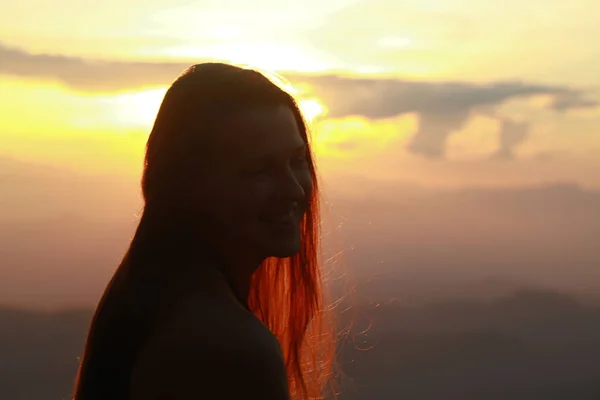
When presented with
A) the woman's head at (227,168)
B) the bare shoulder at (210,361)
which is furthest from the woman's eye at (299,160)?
the bare shoulder at (210,361)

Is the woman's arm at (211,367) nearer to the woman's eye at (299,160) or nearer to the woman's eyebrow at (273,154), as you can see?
the woman's eyebrow at (273,154)

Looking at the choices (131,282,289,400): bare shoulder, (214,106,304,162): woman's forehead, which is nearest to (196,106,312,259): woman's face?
(214,106,304,162): woman's forehead

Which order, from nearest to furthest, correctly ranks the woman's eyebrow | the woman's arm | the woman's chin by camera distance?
the woman's arm, the woman's eyebrow, the woman's chin

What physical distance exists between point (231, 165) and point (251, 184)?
0.41 feet

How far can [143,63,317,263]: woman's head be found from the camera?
169 inches

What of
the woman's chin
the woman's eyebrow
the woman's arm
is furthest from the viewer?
the woman's chin

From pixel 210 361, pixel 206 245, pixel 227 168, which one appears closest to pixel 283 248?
pixel 206 245

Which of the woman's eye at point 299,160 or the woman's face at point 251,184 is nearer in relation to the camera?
the woman's face at point 251,184

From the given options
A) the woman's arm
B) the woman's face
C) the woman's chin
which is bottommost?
the woman's arm

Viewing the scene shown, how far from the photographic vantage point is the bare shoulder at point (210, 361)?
148 inches

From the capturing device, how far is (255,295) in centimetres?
563

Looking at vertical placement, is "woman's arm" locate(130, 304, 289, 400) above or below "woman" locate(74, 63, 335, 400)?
below

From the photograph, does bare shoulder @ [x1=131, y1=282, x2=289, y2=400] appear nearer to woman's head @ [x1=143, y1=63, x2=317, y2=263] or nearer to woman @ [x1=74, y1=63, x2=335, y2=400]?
woman @ [x1=74, y1=63, x2=335, y2=400]

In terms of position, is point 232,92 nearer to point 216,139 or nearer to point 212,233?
point 216,139
